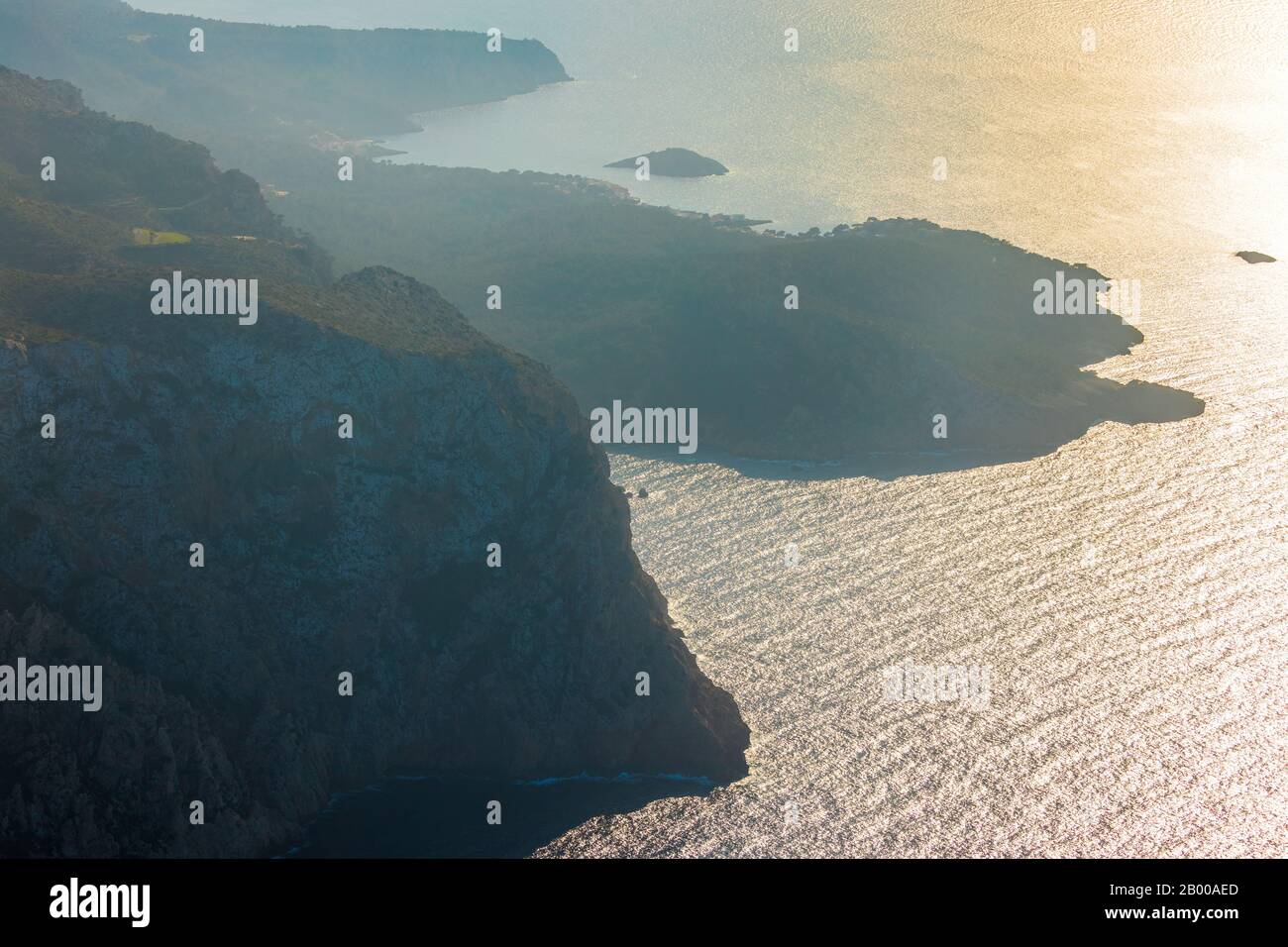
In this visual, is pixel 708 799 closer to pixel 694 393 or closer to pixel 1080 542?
pixel 1080 542

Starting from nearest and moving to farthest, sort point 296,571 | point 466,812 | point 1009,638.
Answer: point 466,812
point 296,571
point 1009,638

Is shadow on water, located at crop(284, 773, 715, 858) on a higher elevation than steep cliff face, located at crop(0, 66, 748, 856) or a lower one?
lower

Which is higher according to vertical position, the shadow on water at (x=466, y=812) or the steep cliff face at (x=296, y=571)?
the steep cliff face at (x=296, y=571)

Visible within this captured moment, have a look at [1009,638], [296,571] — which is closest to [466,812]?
[296,571]

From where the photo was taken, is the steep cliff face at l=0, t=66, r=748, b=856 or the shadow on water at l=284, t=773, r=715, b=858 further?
the shadow on water at l=284, t=773, r=715, b=858

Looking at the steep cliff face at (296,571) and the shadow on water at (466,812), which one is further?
the shadow on water at (466,812)

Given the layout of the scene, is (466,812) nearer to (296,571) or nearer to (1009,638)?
(296,571)
